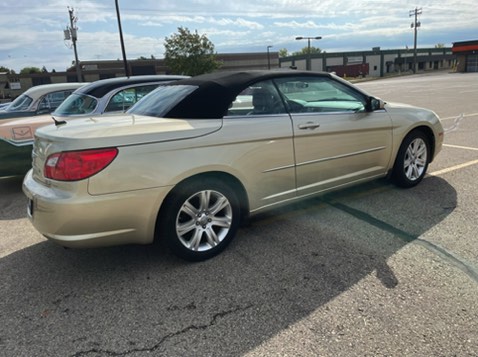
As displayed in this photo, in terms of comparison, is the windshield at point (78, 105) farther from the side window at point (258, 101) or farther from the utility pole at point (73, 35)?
the utility pole at point (73, 35)

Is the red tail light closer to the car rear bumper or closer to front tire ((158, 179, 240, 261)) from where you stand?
the car rear bumper

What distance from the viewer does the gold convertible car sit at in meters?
2.81

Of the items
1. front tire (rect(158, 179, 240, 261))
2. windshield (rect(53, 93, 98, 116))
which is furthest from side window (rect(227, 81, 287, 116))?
windshield (rect(53, 93, 98, 116))

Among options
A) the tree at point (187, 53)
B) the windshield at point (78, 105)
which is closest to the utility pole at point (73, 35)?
the tree at point (187, 53)

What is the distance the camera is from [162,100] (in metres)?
3.81

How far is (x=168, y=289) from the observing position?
2.94 meters

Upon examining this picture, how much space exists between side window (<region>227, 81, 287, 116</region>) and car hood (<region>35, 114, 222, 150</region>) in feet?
0.92

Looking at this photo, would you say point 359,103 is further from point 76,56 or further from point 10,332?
point 76,56

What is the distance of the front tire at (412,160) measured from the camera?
470cm

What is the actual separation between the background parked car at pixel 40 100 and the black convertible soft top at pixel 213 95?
4.32 meters

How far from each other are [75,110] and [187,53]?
46583mm

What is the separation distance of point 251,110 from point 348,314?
1.96 metres

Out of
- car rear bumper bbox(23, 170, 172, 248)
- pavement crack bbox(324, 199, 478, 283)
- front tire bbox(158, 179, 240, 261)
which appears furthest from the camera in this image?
front tire bbox(158, 179, 240, 261)

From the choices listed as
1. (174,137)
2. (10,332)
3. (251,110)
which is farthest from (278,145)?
(10,332)
